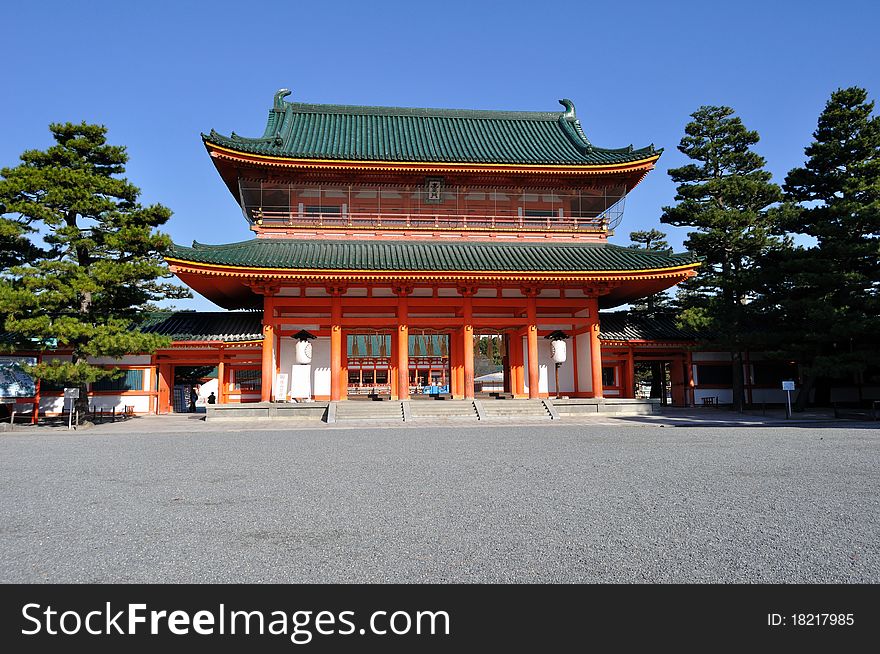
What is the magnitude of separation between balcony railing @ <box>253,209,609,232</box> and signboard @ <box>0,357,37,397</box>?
10.6 metres

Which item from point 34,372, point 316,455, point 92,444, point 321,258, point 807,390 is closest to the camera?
point 316,455

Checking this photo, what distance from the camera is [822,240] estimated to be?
70.7 ft

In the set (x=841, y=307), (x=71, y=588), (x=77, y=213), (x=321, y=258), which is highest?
(x=77, y=213)

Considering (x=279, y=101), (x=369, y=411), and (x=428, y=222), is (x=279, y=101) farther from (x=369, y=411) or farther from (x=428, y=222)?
(x=369, y=411)

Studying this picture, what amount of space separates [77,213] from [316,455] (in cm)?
1463

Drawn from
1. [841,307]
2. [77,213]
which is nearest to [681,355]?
[841,307]

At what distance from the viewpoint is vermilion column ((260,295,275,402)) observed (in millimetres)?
19719

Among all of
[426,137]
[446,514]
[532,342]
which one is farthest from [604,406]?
[446,514]

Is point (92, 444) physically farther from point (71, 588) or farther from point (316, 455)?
point (71, 588)

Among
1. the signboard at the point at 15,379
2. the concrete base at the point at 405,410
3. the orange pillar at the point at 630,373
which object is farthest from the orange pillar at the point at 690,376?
the signboard at the point at 15,379

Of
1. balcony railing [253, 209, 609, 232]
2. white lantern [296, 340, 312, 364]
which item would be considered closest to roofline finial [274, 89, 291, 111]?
balcony railing [253, 209, 609, 232]

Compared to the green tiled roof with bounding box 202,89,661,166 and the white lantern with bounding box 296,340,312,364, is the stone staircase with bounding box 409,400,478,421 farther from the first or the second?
the green tiled roof with bounding box 202,89,661,166

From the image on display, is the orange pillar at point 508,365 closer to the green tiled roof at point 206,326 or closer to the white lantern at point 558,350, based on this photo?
the white lantern at point 558,350

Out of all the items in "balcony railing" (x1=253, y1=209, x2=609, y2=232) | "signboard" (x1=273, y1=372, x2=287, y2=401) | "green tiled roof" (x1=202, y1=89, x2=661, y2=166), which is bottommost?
"signboard" (x1=273, y1=372, x2=287, y2=401)
